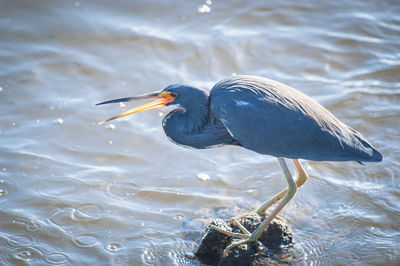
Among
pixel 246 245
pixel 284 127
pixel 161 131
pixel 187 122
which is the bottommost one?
pixel 161 131

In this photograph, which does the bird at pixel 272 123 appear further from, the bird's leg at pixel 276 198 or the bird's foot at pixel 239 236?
the bird's leg at pixel 276 198

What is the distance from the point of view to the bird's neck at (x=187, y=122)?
17.7 feet

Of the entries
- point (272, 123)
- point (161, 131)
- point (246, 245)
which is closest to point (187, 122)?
point (272, 123)

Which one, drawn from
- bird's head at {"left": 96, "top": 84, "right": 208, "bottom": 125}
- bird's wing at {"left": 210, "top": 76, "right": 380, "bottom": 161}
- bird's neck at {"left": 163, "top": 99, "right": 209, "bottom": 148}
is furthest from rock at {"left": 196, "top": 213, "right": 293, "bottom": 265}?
bird's head at {"left": 96, "top": 84, "right": 208, "bottom": 125}

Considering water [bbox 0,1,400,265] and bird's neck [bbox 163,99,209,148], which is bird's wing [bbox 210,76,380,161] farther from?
water [bbox 0,1,400,265]

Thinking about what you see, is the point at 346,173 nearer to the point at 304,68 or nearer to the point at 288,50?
the point at 304,68

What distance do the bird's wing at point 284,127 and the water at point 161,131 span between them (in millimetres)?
970

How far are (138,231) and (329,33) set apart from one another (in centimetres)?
595

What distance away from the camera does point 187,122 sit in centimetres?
543

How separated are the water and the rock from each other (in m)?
0.17

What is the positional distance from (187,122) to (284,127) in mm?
1024

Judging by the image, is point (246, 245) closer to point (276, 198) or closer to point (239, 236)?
point (239, 236)

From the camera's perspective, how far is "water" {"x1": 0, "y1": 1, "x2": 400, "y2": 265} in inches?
215

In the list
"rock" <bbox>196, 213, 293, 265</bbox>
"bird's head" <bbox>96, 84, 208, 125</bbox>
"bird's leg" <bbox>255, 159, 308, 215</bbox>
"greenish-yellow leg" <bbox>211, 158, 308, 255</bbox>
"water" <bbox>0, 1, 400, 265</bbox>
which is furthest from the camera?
"bird's leg" <bbox>255, 159, 308, 215</bbox>
